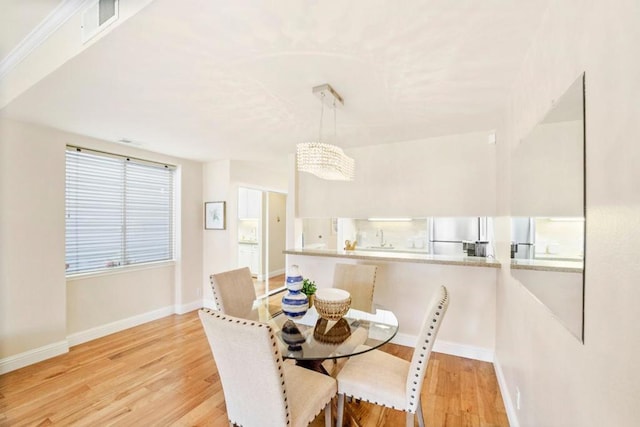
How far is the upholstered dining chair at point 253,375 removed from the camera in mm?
1206

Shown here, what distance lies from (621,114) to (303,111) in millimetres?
2088

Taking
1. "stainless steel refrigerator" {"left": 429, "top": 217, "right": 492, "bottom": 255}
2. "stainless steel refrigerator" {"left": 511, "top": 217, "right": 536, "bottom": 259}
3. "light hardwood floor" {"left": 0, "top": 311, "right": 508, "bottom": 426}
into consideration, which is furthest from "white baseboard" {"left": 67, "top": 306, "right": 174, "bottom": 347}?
"stainless steel refrigerator" {"left": 511, "top": 217, "right": 536, "bottom": 259}

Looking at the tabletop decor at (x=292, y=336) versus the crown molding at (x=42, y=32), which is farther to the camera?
the tabletop decor at (x=292, y=336)

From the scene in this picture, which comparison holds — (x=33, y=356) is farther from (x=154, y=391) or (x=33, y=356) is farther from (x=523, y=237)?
(x=523, y=237)

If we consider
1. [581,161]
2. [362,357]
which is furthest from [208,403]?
[581,161]

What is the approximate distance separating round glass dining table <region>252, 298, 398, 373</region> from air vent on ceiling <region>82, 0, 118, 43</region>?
2.01m

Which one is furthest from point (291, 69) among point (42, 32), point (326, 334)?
point (326, 334)

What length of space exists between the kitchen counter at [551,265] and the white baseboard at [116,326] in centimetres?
442

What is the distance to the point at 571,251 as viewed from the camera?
3.19 feet

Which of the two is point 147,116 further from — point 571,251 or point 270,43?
point 571,251

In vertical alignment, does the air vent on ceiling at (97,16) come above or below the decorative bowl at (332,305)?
above

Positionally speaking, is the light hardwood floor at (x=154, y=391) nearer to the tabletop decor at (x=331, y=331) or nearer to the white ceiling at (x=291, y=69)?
the tabletop decor at (x=331, y=331)

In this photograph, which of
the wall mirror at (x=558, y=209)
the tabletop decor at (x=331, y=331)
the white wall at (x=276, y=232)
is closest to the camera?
the wall mirror at (x=558, y=209)

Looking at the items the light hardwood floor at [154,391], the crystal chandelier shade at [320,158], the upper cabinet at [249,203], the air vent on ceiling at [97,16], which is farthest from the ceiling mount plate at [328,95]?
the upper cabinet at [249,203]
